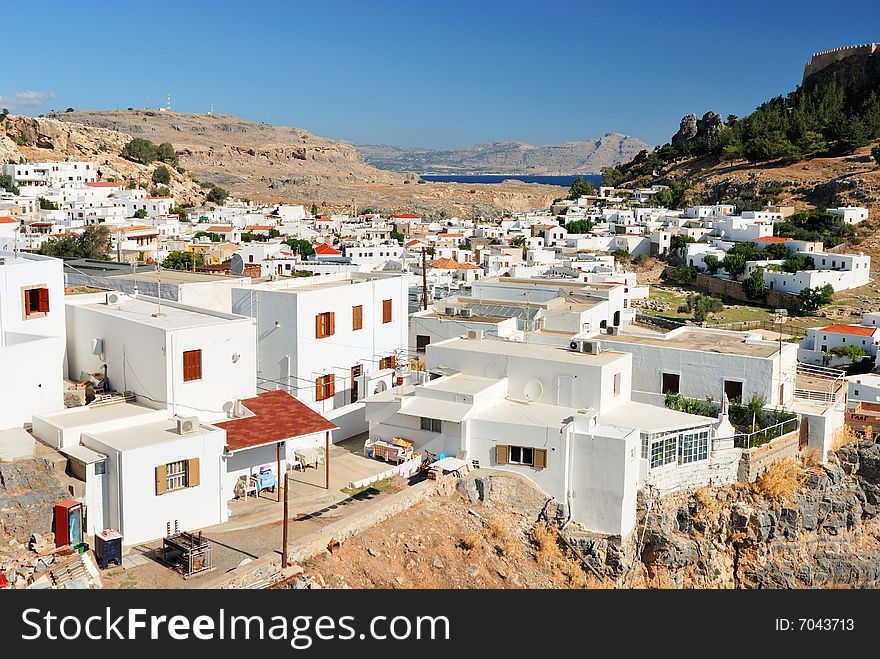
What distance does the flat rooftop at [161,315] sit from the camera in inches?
619

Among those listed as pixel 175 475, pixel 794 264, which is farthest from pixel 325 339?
pixel 794 264

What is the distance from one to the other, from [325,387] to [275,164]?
122421 mm

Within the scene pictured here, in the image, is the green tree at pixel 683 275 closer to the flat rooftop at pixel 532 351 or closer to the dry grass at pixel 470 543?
the flat rooftop at pixel 532 351

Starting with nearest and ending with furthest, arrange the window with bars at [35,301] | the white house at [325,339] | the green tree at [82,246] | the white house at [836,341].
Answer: the window with bars at [35,301], the white house at [325,339], the white house at [836,341], the green tree at [82,246]

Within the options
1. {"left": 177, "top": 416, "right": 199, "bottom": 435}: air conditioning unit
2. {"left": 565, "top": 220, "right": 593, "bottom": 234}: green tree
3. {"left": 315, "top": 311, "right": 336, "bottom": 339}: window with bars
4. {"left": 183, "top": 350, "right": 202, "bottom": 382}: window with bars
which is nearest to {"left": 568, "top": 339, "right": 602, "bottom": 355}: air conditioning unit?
{"left": 315, "top": 311, "right": 336, "bottom": 339}: window with bars

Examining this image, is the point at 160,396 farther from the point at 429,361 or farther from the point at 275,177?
the point at 275,177

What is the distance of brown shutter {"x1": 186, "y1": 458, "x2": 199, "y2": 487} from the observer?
12930mm

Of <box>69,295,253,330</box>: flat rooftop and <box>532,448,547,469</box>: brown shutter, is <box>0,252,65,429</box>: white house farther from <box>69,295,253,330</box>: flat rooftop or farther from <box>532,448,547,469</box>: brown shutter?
<box>532,448,547,469</box>: brown shutter

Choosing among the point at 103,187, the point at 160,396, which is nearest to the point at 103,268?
the point at 160,396

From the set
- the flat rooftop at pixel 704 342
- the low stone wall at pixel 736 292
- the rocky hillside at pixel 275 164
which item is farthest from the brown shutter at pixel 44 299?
the rocky hillside at pixel 275 164

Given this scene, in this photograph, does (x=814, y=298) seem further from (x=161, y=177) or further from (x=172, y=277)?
(x=161, y=177)

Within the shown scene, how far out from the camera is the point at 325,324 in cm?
1878

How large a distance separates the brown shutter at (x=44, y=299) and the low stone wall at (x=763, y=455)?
13247 mm

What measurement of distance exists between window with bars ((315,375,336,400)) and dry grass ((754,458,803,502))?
347 inches
